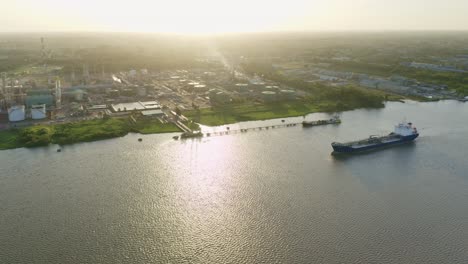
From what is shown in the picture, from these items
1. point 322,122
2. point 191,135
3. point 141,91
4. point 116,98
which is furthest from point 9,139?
point 322,122

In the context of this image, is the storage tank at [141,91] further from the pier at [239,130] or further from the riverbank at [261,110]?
the pier at [239,130]

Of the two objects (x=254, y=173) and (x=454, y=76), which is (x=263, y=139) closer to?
(x=254, y=173)

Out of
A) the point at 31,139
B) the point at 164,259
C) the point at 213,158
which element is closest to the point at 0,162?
the point at 31,139

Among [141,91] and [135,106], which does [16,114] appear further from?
[141,91]

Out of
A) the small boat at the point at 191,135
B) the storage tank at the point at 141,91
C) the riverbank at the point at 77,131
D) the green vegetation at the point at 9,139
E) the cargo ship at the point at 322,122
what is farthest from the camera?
the storage tank at the point at 141,91

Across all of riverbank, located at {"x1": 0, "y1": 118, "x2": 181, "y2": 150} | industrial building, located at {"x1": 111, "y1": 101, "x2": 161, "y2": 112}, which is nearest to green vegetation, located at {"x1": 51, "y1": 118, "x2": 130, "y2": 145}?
riverbank, located at {"x1": 0, "y1": 118, "x2": 181, "y2": 150}

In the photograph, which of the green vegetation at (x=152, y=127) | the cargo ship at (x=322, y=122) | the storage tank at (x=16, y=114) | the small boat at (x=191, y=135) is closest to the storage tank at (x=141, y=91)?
the green vegetation at (x=152, y=127)

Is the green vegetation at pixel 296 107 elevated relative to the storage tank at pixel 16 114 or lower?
elevated

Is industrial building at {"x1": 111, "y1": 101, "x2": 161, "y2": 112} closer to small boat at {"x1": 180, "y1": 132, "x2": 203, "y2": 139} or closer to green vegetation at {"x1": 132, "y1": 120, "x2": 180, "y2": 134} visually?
green vegetation at {"x1": 132, "y1": 120, "x2": 180, "y2": 134}
